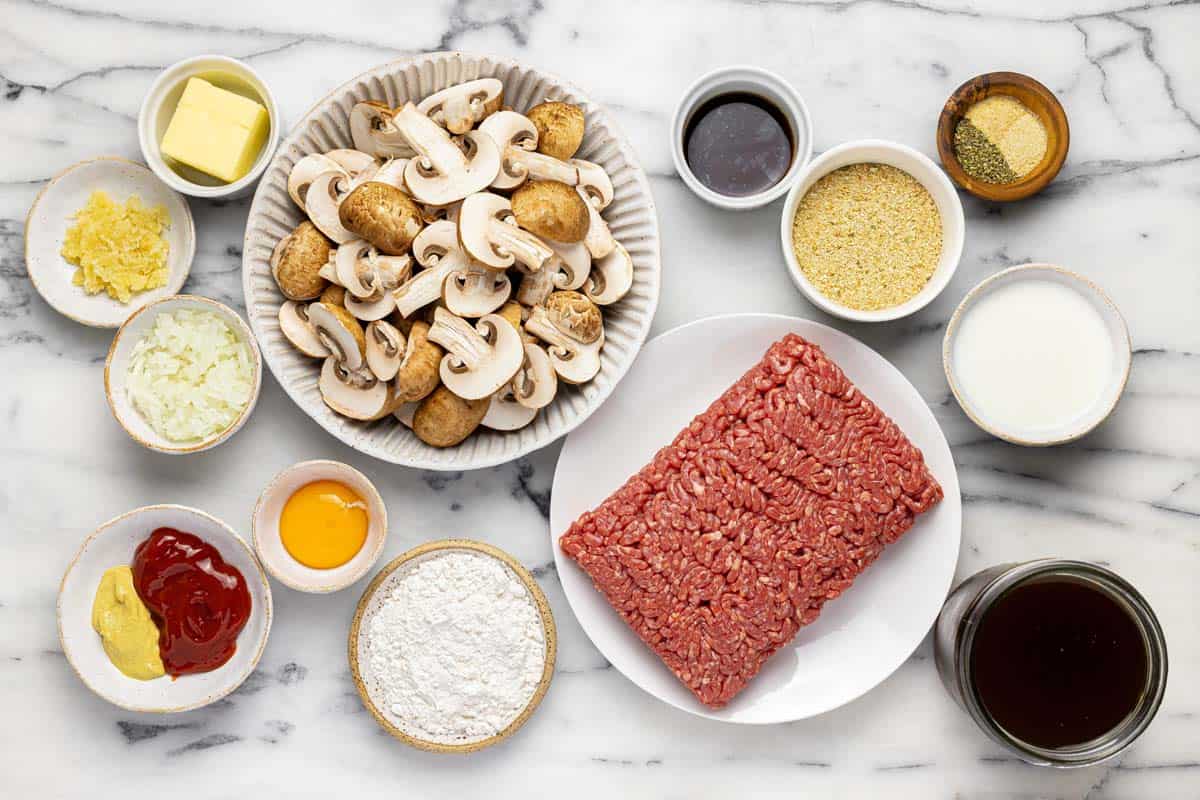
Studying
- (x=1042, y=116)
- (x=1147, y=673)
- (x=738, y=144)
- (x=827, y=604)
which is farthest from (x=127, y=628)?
(x=1042, y=116)

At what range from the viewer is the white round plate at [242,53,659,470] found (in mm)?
1913

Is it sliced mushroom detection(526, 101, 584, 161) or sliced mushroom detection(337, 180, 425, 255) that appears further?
sliced mushroom detection(526, 101, 584, 161)

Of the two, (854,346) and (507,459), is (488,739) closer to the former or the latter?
(507,459)

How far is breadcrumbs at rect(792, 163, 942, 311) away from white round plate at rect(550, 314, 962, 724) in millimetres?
105

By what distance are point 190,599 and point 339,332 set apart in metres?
0.60

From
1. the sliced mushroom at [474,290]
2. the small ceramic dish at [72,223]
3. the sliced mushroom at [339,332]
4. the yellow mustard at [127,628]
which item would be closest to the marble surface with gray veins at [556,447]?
the small ceramic dish at [72,223]

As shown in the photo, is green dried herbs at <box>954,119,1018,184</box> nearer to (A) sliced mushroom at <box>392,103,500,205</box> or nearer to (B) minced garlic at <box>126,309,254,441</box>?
(A) sliced mushroom at <box>392,103,500,205</box>

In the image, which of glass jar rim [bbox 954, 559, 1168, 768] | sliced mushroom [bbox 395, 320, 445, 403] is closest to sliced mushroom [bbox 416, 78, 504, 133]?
sliced mushroom [bbox 395, 320, 445, 403]

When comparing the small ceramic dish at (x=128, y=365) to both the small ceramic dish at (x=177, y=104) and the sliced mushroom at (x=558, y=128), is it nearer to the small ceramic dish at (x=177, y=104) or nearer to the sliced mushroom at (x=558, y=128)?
the small ceramic dish at (x=177, y=104)

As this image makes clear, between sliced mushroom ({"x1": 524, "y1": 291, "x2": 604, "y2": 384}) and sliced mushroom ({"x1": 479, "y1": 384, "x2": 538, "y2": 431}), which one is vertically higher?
sliced mushroom ({"x1": 524, "y1": 291, "x2": 604, "y2": 384})

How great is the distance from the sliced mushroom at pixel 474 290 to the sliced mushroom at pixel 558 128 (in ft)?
0.84

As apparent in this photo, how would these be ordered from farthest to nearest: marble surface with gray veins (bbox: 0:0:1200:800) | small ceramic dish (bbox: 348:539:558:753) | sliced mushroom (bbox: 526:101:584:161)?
1. marble surface with gray veins (bbox: 0:0:1200:800)
2. small ceramic dish (bbox: 348:539:558:753)
3. sliced mushroom (bbox: 526:101:584:161)

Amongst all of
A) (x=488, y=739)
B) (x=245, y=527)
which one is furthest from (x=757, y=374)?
(x=245, y=527)

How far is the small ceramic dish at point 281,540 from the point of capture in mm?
1984
